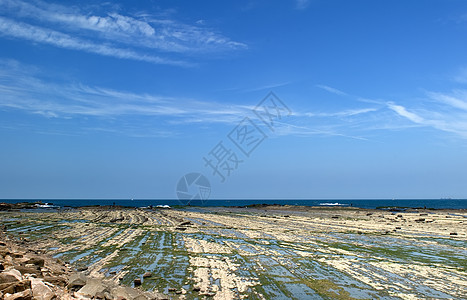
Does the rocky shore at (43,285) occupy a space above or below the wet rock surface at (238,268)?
above

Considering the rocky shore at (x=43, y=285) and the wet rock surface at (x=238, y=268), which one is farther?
the wet rock surface at (x=238, y=268)

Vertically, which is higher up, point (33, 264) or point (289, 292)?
point (33, 264)

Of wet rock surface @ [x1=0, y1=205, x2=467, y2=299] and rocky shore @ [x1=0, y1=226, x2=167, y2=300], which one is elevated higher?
rocky shore @ [x1=0, y1=226, x2=167, y2=300]

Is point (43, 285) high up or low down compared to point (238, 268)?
up

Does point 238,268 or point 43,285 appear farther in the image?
point 238,268

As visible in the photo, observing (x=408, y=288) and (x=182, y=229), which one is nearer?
(x=408, y=288)

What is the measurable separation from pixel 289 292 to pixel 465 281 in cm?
808

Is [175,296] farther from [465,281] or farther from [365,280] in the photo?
[465,281]

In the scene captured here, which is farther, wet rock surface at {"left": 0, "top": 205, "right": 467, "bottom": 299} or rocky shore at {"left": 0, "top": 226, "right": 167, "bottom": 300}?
wet rock surface at {"left": 0, "top": 205, "right": 467, "bottom": 299}

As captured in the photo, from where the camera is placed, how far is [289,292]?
1241 centimetres

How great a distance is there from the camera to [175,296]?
1148 centimetres

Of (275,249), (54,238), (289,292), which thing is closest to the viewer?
(289,292)

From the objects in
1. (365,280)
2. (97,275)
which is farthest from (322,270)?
(97,275)

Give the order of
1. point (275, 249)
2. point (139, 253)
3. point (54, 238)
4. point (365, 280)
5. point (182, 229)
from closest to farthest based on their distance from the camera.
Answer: point (365, 280) → point (139, 253) → point (275, 249) → point (54, 238) → point (182, 229)
